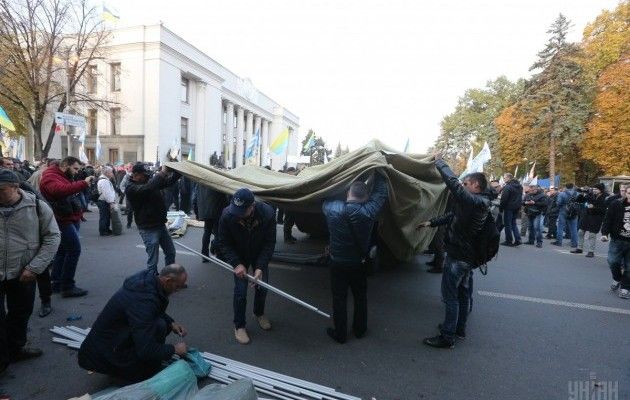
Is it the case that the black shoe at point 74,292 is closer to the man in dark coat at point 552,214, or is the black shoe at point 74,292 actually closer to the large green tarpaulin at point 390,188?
the large green tarpaulin at point 390,188

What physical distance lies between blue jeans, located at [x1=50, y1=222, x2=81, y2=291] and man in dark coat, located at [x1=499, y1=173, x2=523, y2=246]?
9.55 metres

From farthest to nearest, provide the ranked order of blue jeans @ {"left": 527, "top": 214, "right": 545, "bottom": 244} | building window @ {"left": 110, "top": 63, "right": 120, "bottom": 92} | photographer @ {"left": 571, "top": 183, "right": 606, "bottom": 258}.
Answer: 1. building window @ {"left": 110, "top": 63, "right": 120, "bottom": 92}
2. blue jeans @ {"left": 527, "top": 214, "right": 545, "bottom": 244}
3. photographer @ {"left": 571, "top": 183, "right": 606, "bottom": 258}

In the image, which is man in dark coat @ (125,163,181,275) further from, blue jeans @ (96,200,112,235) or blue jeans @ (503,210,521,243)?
blue jeans @ (503,210,521,243)

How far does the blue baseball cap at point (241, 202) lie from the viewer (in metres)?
3.49

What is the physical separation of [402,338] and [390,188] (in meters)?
1.68

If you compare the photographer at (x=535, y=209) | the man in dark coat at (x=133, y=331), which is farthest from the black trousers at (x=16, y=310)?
the photographer at (x=535, y=209)

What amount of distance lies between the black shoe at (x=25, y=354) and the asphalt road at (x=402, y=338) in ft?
0.26

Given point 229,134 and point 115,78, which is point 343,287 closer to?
point 115,78

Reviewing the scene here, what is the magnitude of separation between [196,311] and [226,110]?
134 feet

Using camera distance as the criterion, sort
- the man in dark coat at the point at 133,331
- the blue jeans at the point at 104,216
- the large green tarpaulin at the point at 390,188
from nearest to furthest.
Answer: the man in dark coat at the point at 133,331, the large green tarpaulin at the point at 390,188, the blue jeans at the point at 104,216

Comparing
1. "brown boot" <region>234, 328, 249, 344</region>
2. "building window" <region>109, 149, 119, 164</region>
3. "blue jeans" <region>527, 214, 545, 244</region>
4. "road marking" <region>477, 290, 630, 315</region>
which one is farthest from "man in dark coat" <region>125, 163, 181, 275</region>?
"building window" <region>109, 149, 119, 164</region>

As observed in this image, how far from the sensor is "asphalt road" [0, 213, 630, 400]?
3104 mm

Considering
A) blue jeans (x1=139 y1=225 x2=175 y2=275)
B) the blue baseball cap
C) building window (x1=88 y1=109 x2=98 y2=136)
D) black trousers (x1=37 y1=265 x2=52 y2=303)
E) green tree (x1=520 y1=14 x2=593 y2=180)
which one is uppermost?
green tree (x1=520 y1=14 x2=593 y2=180)

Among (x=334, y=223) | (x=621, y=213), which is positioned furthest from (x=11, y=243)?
(x=621, y=213)
